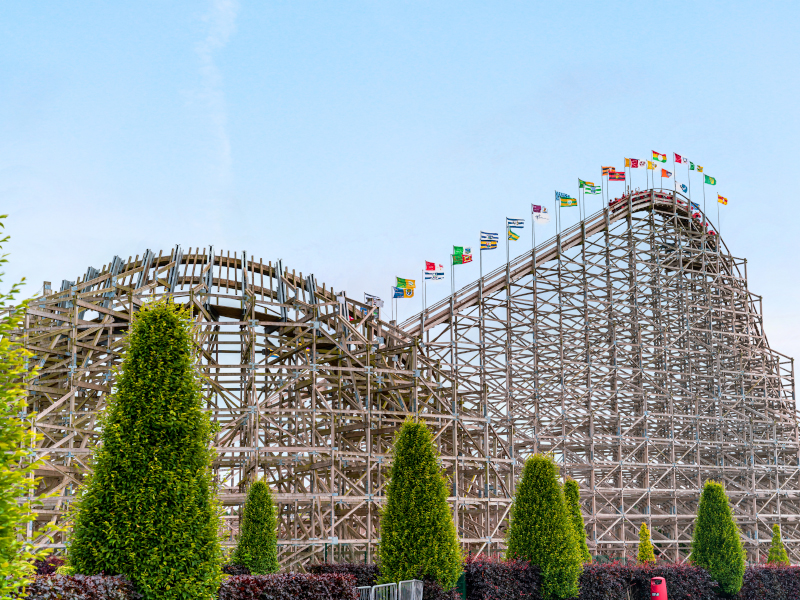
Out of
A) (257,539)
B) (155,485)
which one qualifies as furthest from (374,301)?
(155,485)

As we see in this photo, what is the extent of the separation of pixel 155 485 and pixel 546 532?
1162 cm

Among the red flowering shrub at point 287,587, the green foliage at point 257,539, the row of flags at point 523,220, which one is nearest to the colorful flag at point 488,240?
the row of flags at point 523,220

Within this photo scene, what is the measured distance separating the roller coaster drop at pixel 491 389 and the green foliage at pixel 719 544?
20.7ft

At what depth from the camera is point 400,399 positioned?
27656 millimetres

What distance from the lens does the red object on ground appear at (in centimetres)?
2192

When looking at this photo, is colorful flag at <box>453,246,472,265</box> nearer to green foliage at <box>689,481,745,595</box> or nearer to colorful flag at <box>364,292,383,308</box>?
colorful flag at <box>364,292,383,308</box>

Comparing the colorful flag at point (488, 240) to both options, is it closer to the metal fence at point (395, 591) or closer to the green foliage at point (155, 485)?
the metal fence at point (395, 591)

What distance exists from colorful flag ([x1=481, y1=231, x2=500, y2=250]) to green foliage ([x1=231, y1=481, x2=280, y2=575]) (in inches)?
699

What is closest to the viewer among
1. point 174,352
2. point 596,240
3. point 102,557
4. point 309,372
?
point 102,557

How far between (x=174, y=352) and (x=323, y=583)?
17.1 feet

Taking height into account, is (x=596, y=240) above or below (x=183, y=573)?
above

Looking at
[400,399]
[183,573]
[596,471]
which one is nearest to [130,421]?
[183,573]

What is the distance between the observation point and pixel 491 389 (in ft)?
112

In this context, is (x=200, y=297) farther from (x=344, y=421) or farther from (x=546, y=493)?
(x=546, y=493)
